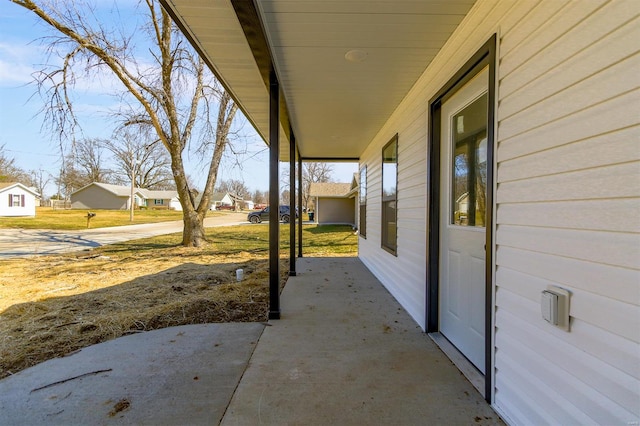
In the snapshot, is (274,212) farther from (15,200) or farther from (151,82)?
(15,200)

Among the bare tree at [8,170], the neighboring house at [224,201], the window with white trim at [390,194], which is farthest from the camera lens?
the neighboring house at [224,201]

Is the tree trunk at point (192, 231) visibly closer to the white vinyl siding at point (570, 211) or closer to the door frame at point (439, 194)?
the door frame at point (439, 194)

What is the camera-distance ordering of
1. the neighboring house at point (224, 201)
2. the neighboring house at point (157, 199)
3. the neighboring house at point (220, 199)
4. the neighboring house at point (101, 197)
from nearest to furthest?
the neighboring house at point (101, 197), the neighboring house at point (157, 199), the neighboring house at point (224, 201), the neighboring house at point (220, 199)

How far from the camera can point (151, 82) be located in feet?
28.4

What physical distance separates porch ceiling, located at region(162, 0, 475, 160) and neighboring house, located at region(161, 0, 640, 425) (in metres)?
0.02

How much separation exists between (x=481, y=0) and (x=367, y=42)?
840 mm

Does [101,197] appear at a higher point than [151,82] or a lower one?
lower

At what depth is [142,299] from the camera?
4395 mm

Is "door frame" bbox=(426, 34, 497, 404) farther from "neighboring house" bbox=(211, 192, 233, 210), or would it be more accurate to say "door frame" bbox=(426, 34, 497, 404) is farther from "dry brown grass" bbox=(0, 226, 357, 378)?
"neighboring house" bbox=(211, 192, 233, 210)

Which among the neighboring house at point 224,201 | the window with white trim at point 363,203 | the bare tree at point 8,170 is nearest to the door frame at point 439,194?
the window with white trim at point 363,203

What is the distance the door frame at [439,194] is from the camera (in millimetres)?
1909

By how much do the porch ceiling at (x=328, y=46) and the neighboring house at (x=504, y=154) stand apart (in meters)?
0.02

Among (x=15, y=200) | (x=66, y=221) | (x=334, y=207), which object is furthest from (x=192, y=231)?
(x=15, y=200)

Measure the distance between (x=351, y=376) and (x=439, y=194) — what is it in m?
1.77
